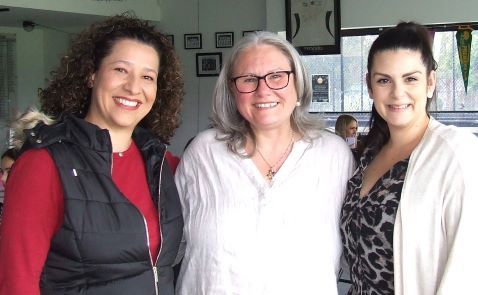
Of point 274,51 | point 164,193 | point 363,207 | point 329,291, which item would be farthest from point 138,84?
point 329,291

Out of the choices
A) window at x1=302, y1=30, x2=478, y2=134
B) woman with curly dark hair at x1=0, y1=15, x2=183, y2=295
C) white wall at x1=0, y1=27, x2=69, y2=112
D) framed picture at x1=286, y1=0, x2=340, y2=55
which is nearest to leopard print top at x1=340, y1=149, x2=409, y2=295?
woman with curly dark hair at x1=0, y1=15, x2=183, y2=295

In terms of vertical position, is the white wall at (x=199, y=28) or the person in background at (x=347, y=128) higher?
the white wall at (x=199, y=28)

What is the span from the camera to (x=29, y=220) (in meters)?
1.29

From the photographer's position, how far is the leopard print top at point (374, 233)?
1.51 meters

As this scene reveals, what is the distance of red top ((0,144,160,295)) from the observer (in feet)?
4.19

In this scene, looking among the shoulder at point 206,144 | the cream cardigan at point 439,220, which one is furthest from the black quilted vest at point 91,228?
the cream cardigan at point 439,220

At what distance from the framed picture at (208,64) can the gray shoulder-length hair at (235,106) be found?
5.16m

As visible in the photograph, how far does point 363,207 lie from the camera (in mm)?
1597

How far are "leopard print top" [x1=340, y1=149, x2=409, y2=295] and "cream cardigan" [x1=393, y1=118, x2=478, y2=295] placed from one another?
6 cm

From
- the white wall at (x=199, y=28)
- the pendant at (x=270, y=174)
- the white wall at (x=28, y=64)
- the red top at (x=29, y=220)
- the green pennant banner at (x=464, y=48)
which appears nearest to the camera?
the red top at (x=29, y=220)

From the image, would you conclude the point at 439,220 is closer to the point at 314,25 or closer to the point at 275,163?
the point at 275,163

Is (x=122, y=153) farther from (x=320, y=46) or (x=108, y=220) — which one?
(x=320, y=46)

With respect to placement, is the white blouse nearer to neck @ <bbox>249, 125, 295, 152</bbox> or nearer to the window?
neck @ <bbox>249, 125, 295, 152</bbox>

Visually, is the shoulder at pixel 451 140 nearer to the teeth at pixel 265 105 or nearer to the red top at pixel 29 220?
the teeth at pixel 265 105
